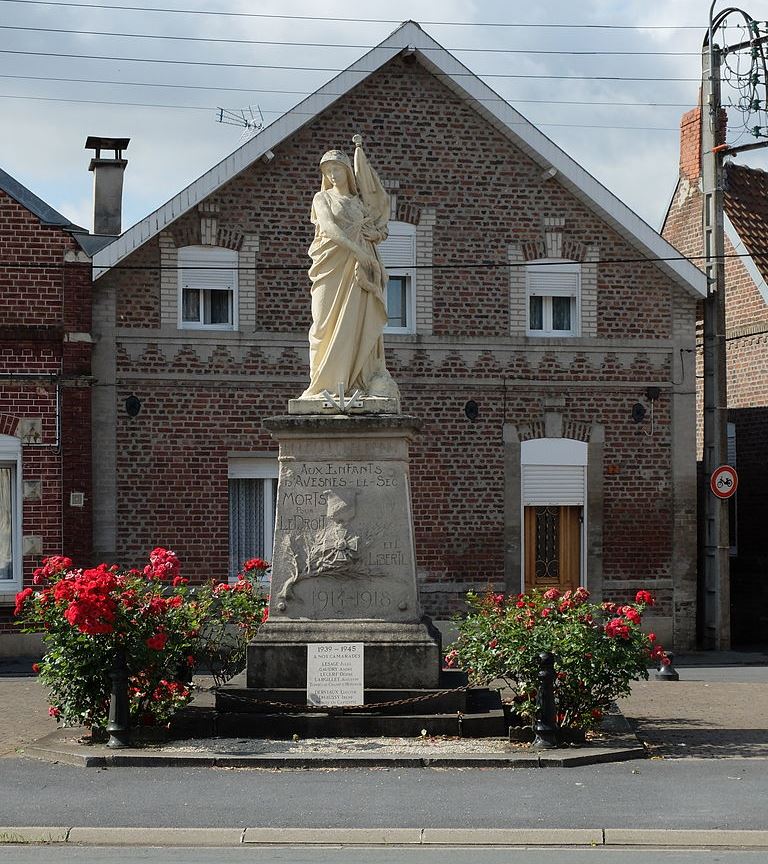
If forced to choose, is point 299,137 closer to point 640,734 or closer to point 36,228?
point 36,228

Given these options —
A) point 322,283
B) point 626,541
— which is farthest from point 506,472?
point 322,283

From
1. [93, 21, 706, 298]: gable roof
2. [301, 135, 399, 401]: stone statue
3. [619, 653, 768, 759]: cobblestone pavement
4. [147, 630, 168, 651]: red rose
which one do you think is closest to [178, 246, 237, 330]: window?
[93, 21, 706, 298]: gable roof

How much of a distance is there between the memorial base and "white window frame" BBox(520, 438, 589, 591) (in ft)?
32.8

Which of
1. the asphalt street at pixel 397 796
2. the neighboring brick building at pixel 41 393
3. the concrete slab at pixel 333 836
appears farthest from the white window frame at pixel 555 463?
the concrete slab at pixel 333 836

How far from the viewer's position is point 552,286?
22594 millimetres

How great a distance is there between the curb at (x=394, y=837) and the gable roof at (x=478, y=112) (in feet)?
42.6

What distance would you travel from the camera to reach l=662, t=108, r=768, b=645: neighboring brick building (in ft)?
82.7

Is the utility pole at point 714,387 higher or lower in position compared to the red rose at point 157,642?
higher

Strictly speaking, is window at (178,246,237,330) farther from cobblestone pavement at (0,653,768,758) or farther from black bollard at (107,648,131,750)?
black bollard at (107,648,131,750)

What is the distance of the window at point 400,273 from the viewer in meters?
22.1

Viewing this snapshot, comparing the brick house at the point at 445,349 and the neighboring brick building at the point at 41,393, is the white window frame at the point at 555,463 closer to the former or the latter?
the brick house at the point at 445,349

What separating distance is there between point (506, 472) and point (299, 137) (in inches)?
227

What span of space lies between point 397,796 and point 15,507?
39.4 feet

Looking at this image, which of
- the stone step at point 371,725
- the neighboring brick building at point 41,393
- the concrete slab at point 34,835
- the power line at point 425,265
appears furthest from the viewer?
the power line at point 425,265
